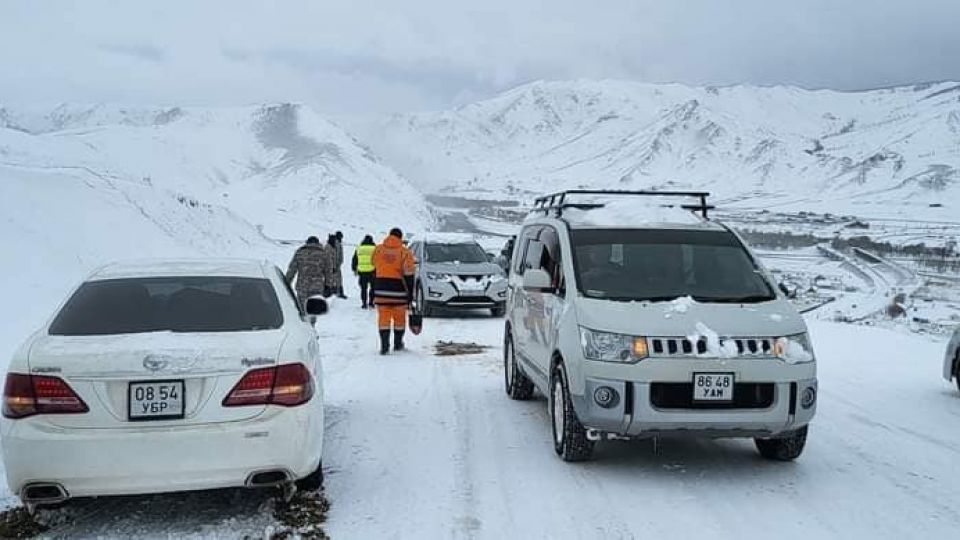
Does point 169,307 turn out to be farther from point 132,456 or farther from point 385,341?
point 385,341

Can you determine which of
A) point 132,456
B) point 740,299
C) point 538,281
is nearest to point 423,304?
point 538,281

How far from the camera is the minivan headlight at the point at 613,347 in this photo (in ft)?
19.0

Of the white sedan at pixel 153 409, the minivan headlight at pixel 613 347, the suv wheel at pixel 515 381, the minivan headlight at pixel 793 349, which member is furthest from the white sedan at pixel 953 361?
the white sedan at pixel 153 409

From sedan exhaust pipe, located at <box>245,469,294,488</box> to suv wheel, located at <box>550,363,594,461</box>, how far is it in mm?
2130

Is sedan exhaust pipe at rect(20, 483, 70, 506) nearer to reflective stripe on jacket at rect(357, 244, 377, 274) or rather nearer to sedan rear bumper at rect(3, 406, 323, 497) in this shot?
sedan rear bumper at rect(3, 406, 323, 497)

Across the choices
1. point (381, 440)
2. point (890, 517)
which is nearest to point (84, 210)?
point (381, 440)

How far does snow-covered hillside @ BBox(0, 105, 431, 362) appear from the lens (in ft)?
57.0

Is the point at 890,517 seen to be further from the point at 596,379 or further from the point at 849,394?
the point at 849,394

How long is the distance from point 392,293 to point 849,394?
599cm

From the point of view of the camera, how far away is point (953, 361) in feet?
30.2

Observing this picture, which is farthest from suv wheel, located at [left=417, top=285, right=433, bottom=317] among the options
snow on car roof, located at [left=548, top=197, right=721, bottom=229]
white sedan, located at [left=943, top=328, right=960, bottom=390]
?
white sedan, located at [left=943, top=328, right=960, bottom=390]

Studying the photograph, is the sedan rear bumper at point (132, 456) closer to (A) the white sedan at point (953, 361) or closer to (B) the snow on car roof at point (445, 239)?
(A) the white sedan at point (953, 361)

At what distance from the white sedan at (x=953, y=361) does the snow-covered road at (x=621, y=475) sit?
22 centimetres

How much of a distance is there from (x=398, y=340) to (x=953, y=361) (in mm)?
6907
